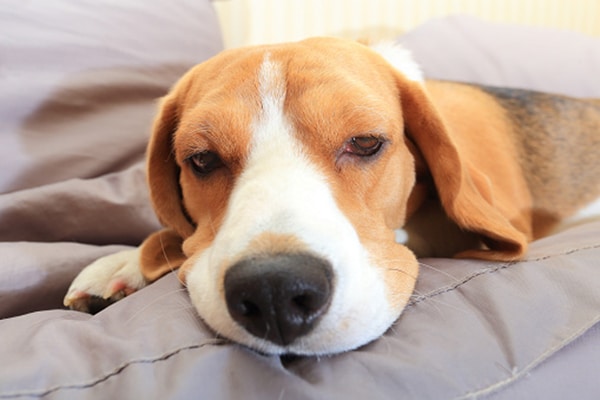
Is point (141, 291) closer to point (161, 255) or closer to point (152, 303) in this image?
point (152, 303)

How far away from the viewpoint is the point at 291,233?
1.04 meters

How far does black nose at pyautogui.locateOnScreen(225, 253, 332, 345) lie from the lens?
944mm

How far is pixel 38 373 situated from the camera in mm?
912

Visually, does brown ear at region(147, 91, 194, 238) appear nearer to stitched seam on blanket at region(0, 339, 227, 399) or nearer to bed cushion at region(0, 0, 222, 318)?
bed cushion at region(0, 0, 222, 318)

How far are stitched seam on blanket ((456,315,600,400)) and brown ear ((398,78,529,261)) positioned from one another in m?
0.30

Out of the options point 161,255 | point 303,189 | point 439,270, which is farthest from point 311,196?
point 161,255

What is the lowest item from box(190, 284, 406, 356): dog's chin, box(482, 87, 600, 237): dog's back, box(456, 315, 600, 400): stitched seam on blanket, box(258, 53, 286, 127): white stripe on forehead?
box(482, 87, 600, 237): dog's back

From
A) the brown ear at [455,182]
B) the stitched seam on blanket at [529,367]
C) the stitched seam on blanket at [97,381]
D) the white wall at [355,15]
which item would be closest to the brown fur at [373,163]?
the brown ear at [455,182]

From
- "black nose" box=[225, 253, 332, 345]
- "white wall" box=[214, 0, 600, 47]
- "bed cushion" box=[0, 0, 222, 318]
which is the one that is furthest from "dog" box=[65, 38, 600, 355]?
"white wall" box=[214, 0, 600, 47]

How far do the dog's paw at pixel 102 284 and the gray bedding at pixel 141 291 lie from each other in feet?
0.26

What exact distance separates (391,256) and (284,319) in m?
0.40

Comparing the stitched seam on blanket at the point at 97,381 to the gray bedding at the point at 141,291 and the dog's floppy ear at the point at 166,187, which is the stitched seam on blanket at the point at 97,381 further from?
the dog's floppy ear at the point at 166,187

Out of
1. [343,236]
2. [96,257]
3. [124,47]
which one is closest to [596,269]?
[343,236]

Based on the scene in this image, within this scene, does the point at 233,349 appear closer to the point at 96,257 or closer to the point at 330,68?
the point at 330,68
